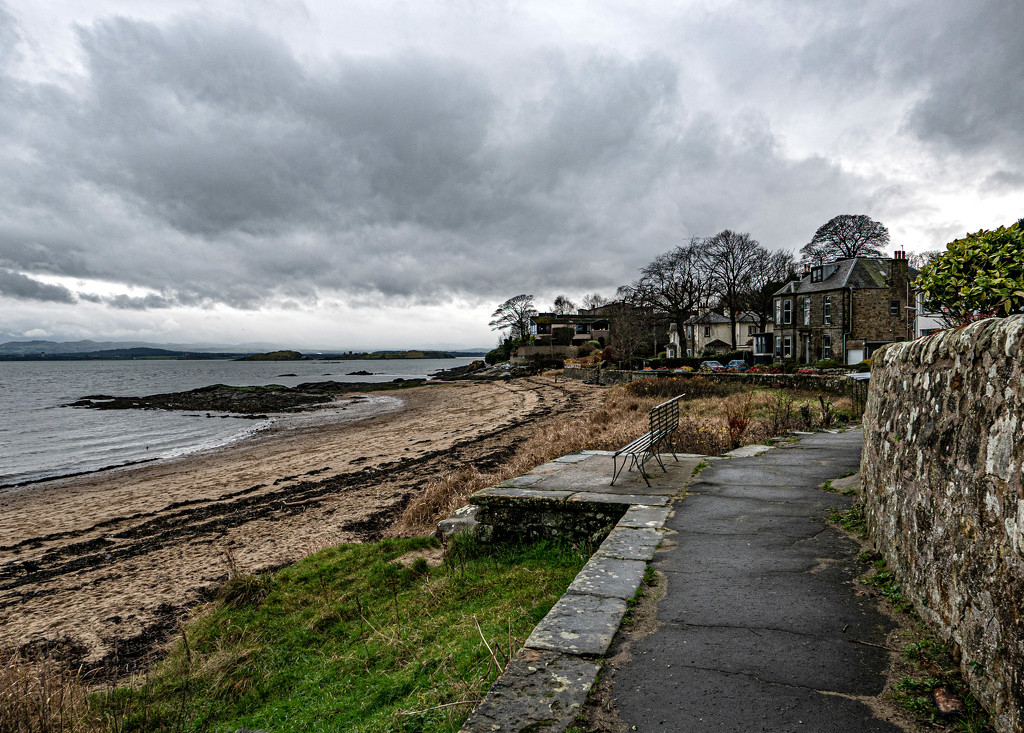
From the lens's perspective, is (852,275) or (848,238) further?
(848,238)

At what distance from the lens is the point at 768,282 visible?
5203cm

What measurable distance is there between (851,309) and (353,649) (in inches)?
1554

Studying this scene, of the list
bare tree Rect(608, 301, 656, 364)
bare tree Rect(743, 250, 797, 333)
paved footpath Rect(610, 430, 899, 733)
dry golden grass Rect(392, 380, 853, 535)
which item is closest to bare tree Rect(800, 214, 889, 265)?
bare tree Rect(743, 250, 797, 333)

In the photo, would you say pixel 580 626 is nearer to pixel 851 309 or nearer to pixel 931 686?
pixel 931 686

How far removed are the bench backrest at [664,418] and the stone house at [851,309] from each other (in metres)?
30.8

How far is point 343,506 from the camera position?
12.5m

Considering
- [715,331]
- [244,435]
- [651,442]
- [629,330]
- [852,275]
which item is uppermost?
[852,275]

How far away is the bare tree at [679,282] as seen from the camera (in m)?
43.7

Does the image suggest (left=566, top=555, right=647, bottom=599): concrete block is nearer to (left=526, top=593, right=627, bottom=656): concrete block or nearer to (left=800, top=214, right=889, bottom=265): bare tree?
(left=526, top=593, right=627, bottom=656): concrete block

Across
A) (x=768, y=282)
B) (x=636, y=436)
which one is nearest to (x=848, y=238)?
(x=768, y=282)

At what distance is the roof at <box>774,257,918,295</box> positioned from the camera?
3545 cm

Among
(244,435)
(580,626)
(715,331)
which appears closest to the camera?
(580,626)

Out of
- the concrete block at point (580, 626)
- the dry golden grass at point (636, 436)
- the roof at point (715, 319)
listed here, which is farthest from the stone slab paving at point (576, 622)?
the roof at point (715, 319)

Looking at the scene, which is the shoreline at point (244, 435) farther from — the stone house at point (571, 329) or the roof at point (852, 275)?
the stone house at point (571, 329)
